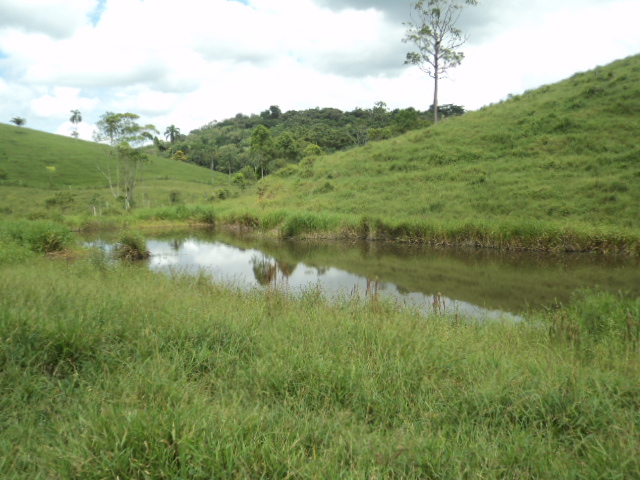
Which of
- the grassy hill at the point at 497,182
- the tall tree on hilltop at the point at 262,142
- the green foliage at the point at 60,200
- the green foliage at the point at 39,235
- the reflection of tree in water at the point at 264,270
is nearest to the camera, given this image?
the reflection of tree in water at the point at 264,270

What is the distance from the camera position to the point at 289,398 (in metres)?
3.51

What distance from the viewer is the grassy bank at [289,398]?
2.67m

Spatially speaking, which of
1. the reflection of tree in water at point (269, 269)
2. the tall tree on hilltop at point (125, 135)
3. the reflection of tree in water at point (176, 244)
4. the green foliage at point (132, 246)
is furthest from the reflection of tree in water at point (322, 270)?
the tall tree on hilltop at point (125, 135)

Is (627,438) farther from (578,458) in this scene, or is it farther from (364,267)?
(364,267)

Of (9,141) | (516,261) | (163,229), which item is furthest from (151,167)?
(516,261)

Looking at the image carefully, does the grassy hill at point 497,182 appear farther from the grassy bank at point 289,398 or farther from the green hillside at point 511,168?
the grassy bank at point 289,398

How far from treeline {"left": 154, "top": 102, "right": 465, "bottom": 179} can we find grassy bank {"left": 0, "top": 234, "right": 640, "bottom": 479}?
1552 inches

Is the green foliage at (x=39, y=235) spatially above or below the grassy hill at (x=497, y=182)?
below

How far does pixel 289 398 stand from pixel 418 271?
10.9m

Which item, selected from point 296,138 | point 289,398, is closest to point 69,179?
point 296,138

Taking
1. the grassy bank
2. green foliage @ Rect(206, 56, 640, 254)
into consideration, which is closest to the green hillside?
green foliage @ Rect(206, 56, 640, 254)

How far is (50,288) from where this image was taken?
19.7 ft

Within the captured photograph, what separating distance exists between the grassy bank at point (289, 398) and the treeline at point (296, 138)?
39414 millimetres

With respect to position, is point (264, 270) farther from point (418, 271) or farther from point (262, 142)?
point (262, 142)
